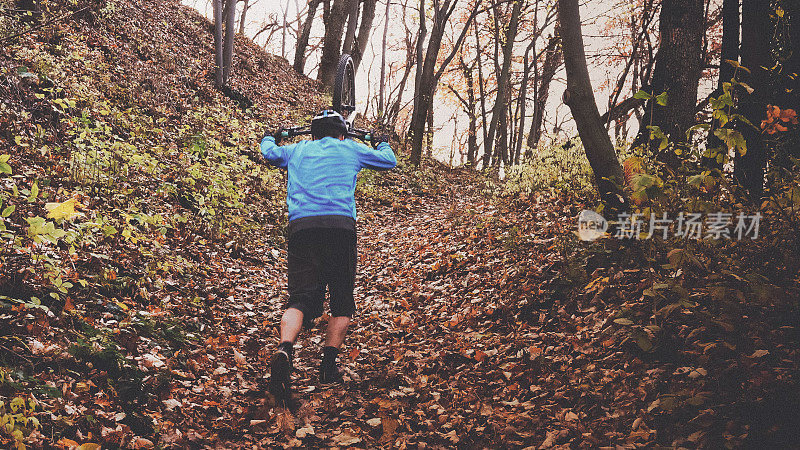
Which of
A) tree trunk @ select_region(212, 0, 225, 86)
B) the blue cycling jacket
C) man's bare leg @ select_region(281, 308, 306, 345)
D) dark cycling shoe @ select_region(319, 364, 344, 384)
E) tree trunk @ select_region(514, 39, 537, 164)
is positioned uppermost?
tree trunk @ select_region(514, 39, 537, 164)

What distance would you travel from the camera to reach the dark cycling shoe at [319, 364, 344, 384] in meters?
4.29

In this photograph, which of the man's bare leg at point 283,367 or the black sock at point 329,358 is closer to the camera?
the man's bare leg at point 283,367

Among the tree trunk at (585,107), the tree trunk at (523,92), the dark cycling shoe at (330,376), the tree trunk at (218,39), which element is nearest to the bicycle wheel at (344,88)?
the tree trunk at (585,107)

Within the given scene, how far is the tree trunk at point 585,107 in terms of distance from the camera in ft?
16.5

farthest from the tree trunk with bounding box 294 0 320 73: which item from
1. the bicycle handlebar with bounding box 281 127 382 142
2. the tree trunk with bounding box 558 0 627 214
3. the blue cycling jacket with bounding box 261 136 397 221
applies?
the blue cycling jacket with bounding box 261 136 397 221

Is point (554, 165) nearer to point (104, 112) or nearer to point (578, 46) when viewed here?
point (578, 46)

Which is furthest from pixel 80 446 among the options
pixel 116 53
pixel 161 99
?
pixel 116 53

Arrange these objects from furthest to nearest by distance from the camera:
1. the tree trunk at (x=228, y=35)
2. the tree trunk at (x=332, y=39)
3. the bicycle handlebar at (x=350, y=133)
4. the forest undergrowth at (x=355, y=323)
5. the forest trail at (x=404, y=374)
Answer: the tree trunk at (x=332, y=39)
the tree trunk at (x=228, y=35)
the bicycle handlebar at (x=350, y=133)
the forest trail at (x=404, y=374)
the forest undergrowth at (x=355, y=323)

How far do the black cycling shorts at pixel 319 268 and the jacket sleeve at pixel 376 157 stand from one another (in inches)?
28.1

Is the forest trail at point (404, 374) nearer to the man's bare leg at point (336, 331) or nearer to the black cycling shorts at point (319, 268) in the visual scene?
the man's bare leg at point (336, 331)

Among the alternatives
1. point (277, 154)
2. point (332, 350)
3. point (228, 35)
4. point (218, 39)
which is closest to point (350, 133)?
point (277, 154)

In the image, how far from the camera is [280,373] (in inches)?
150

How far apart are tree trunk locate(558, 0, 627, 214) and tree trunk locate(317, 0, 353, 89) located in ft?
46.5

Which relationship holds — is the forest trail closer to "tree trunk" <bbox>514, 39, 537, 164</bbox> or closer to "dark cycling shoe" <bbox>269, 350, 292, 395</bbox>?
"dark cycling shoe" <bbox>269, 350, 292, 395</bbox>
